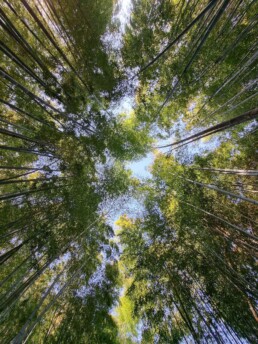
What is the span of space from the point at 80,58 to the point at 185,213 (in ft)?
15.2

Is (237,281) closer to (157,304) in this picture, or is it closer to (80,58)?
(157,304)

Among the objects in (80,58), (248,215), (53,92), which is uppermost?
(80,58)

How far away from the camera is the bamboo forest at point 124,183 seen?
14.6ft

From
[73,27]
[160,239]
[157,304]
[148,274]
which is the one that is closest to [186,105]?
[73,27]

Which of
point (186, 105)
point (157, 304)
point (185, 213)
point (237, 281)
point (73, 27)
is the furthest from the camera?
point (186, 105)

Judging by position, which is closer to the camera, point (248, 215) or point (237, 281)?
point (237, 281)

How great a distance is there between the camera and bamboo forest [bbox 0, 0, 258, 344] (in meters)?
4.46

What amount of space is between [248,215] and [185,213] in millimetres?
1471

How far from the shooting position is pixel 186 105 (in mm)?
5941

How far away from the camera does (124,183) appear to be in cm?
635

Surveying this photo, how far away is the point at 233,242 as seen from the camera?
4816 millimetres

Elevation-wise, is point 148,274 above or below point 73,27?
below

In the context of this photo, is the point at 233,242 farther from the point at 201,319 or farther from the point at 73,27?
the point at 73,27

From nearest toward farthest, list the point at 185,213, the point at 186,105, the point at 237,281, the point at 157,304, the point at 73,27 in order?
the point at 237,281, the point at 73,27, the point at 157,304, the point at 185,213, the point at 186,105
